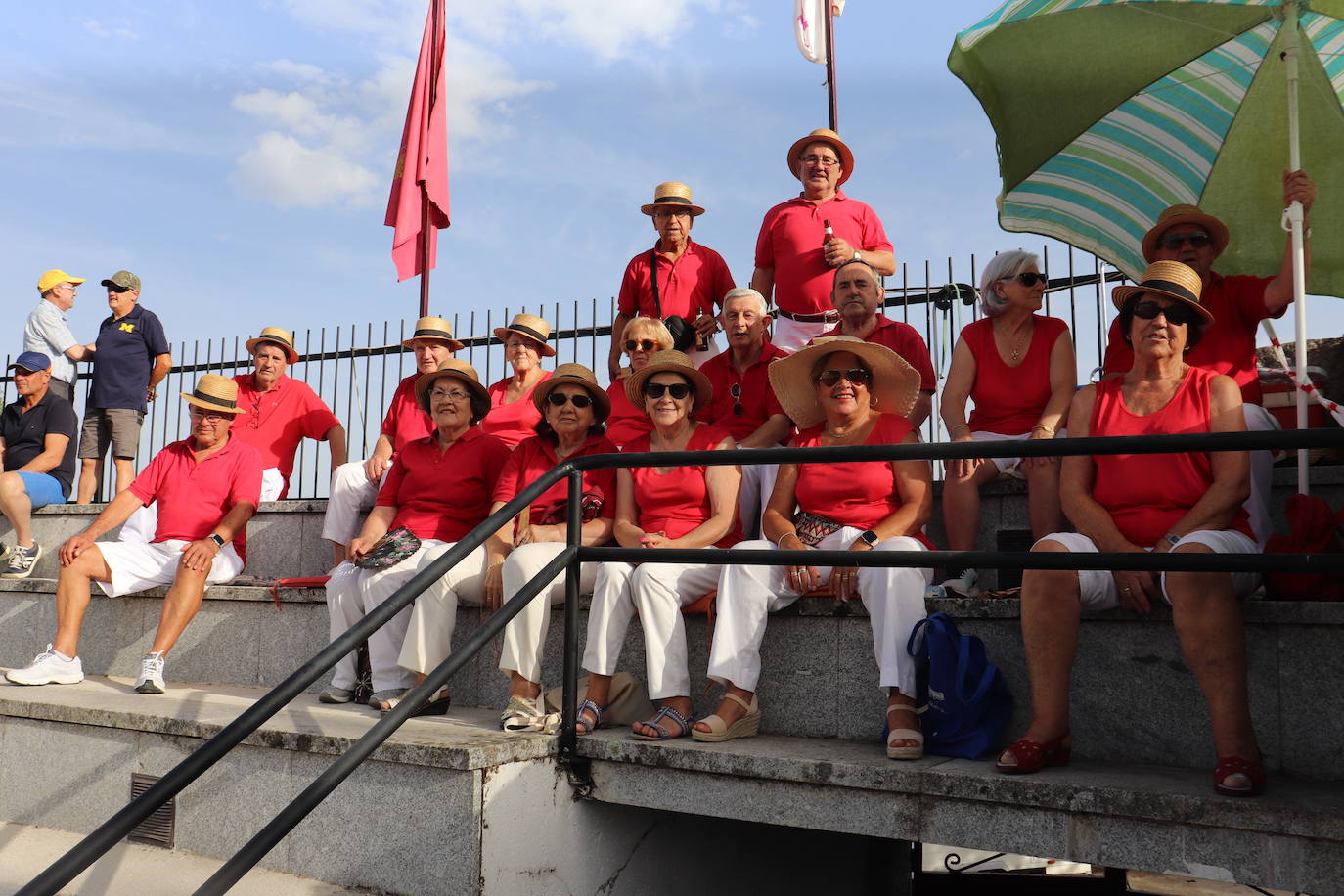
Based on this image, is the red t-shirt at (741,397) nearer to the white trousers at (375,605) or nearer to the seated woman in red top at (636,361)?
the seated woman in red top at (636,361)

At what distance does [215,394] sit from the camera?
6.30 metres

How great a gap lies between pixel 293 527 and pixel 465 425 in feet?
5.75

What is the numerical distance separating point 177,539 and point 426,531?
1.65 meters

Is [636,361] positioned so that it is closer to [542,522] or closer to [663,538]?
[542,522]

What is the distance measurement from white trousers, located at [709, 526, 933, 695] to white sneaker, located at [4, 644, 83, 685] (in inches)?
136

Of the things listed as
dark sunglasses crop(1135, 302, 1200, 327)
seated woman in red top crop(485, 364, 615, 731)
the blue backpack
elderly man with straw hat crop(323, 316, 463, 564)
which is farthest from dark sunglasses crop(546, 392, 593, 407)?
dark sunglasses crop(1135, 302, 1200, 327)

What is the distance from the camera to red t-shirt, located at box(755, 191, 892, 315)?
6141mm

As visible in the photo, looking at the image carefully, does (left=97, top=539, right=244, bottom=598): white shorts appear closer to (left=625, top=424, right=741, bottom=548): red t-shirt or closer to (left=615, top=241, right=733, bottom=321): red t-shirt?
(left=625, top=424, right=741, bottom=548): red t-shirt

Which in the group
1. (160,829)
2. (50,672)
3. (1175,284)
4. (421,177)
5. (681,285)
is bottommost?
(160,829)

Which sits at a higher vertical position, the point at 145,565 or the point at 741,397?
the point at 741,397

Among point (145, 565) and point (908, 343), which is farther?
point (145, 565)

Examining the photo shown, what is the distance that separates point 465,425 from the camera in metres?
5.62

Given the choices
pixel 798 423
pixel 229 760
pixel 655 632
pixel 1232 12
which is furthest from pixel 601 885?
pixel 1232 12

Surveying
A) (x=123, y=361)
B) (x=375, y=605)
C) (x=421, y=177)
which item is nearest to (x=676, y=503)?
(x=375, y=605)
